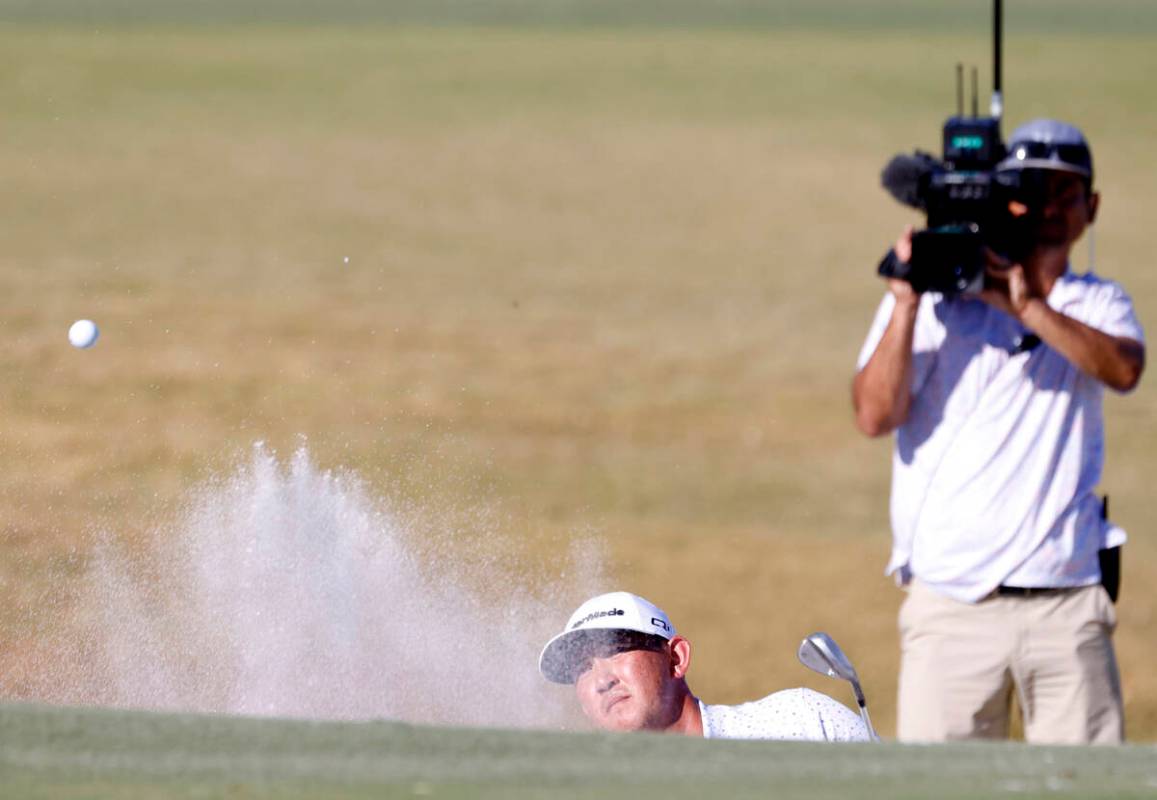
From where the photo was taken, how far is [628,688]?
4074 mm

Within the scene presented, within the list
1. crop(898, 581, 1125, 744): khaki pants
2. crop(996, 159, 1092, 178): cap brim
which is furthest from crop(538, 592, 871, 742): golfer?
crop(996, 159, 1092, 178): cap brim

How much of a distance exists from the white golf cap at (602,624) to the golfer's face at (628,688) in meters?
0.04

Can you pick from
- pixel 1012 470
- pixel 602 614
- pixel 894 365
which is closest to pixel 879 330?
pixel 894 365

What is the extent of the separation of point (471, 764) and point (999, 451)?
2323 mm

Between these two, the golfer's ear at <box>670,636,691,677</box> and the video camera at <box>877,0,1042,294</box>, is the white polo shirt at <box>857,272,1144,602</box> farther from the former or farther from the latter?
the golfer's ear at <box>670,636,691,677</box>

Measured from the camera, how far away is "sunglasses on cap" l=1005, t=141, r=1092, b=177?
14.3 feet

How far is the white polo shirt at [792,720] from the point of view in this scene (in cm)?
378

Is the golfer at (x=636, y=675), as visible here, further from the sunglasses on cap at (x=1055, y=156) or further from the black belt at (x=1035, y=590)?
the sunglasses on cap at (x=1055, y=156)

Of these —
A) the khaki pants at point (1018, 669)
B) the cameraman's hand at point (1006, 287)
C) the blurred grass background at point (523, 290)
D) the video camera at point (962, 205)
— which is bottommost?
the blurred grass background at point (523, 290)

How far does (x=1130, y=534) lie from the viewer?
9.66m

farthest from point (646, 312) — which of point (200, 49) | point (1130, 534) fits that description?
point (200, 49)

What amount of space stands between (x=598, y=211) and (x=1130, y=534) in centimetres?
1160

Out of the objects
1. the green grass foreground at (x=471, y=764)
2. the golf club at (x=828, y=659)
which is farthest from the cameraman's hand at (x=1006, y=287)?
the green grass foreground at (x=471, y=764)

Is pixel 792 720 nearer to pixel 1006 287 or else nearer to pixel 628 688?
pixel 628 688
